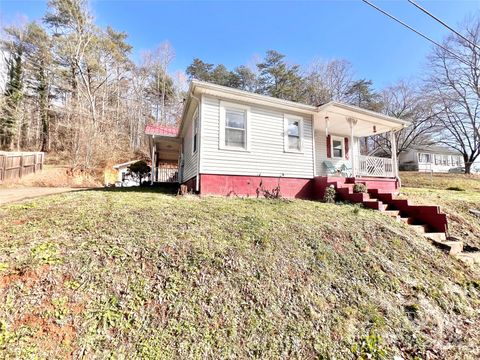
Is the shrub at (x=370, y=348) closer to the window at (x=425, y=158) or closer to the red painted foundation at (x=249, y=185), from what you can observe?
the red painted foundation at (x=249, y=185)

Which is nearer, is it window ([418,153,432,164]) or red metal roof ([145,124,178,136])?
red metal roof ([145,124,178,136])

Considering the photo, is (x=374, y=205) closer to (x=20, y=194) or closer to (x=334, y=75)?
(x=20, y=194)

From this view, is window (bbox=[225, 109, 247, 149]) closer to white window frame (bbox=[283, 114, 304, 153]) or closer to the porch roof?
white window frame (bbox=[283, 114, 304, 153])

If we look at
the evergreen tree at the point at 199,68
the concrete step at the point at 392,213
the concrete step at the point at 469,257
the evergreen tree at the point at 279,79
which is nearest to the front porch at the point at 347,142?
the concrete step at the point at 392,213

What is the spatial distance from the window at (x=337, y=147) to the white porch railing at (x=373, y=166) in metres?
2.14

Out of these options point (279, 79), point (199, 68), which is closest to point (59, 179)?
point (199, 68)

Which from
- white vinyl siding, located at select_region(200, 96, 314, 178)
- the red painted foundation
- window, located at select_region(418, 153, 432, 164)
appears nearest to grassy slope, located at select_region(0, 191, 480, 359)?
the red painted foundation

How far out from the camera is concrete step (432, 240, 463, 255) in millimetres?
5316

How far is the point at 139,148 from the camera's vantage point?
86.4ft

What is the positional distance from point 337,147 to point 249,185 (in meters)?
6.67

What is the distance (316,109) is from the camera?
902 cm

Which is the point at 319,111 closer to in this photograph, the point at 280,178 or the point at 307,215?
the point at 280,178

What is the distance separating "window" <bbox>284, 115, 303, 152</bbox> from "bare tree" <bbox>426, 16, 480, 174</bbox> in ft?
71.5

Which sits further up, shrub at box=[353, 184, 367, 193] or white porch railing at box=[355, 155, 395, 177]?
white porch railing at box=[355, 155, 395, 177]
